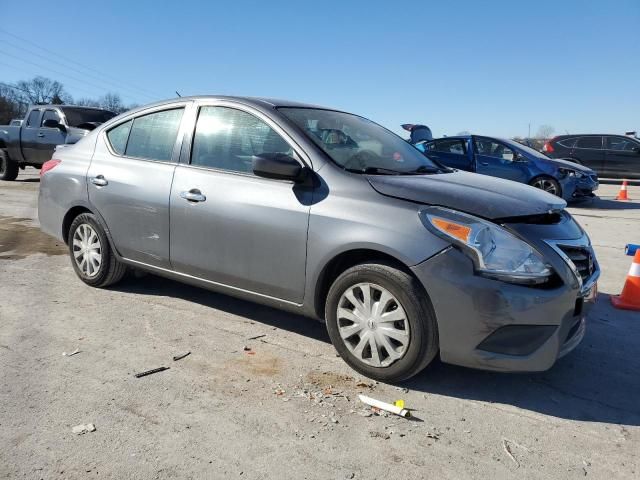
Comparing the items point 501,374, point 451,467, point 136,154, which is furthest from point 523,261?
point 136,154

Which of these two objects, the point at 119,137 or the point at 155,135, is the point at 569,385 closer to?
the point at 155,135

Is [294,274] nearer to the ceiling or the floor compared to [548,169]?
nearer to the floor

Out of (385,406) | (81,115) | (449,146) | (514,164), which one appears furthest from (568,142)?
(385,406)

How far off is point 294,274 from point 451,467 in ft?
4.88

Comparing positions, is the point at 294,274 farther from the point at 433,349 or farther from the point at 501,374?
the point at 501,374

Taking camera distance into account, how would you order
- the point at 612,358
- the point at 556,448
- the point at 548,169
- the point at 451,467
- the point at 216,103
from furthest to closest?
the point at 548,169, the point at 216,103, the point at 612,358, the point at 556,448, the point at 451,467

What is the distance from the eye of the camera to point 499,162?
1134 centimetres

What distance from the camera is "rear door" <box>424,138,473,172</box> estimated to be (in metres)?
11.5

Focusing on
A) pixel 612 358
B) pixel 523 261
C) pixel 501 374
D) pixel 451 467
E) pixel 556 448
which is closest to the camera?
pixel 451 467

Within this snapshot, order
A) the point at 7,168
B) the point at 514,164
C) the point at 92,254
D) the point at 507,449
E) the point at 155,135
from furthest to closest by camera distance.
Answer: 1. the point at 7,168
2. the point at 514,164
3. the point at 92,254
4. the point at 155,135
5. the point at 507,449

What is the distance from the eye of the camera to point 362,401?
2.94 m

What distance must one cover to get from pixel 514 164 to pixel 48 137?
35.2 feet

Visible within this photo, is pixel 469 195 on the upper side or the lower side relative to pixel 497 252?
upper

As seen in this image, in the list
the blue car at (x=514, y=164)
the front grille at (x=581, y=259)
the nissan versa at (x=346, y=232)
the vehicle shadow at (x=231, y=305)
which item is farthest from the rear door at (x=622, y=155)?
the vehicle shadow at (x=231, y=305)
